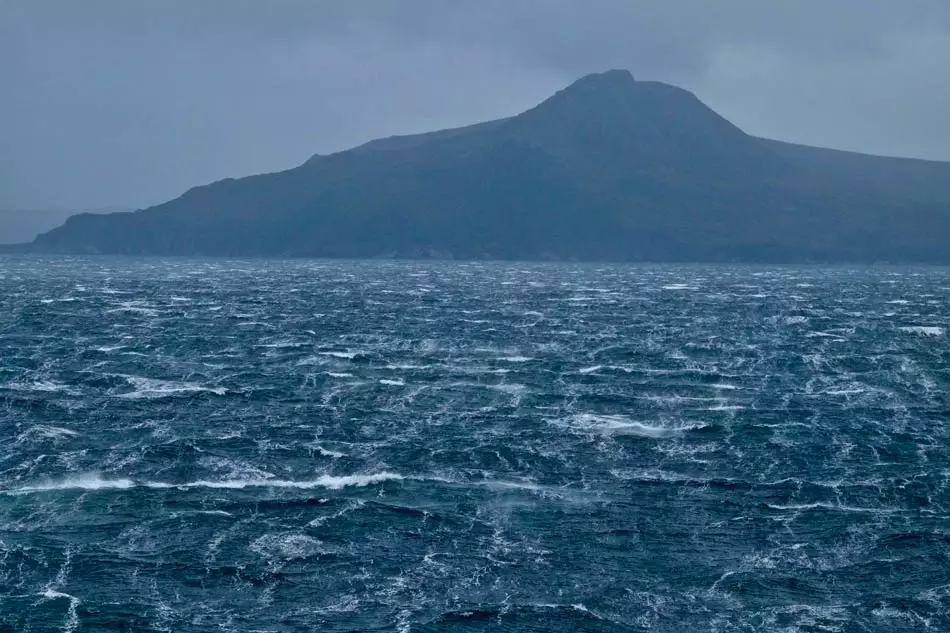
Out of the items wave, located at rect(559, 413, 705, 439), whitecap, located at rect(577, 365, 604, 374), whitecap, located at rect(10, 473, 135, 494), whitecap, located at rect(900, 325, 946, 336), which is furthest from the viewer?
whitecap, located at rect(900, 325, 946, 336)

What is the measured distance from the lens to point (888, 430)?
2768 inches

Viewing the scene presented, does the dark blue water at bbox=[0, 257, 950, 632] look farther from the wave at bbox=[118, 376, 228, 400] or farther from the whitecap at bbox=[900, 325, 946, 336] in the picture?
the whitecap at bbox=[900, 325, 946, 336]

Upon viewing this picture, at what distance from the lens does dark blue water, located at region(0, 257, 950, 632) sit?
41000 mm

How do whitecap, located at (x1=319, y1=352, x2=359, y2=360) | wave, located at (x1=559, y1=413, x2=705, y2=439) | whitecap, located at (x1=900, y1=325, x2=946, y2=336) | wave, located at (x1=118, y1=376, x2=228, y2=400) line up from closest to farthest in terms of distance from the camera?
wave, located at (x1=559, y1=413, x2=705, y2=439) < wave, located at (x1=118, y1=376, x2=228, y2=400) < whitecap, located at (x1=319, y1=352, x2=359, y2=360) < whitecap, located at (x1=900, y1=325, x2=946, y2=336)

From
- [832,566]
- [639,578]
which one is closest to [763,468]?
[832,566]

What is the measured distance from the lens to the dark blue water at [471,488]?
41000 millimetres

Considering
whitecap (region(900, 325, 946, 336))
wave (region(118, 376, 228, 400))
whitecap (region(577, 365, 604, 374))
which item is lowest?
wave (region(118, 376, 228, 400))

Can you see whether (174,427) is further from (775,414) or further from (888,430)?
(888,430)

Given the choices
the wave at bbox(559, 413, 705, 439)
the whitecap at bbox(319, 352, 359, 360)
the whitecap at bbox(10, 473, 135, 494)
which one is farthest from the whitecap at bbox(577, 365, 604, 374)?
the whitecap at bbox(10, 473, 135, 494)

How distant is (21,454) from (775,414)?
164ft

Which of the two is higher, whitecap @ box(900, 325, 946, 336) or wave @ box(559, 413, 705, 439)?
whitecap @ box(900, 325, 946, 336)

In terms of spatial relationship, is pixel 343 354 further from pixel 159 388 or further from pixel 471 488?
pixel 471 488

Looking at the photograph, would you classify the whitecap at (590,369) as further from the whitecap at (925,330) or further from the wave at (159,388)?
the whitecap at (925,330)

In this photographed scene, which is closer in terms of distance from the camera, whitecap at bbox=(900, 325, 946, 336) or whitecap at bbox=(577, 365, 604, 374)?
whitecap at bbox=(577, 365, 604, 374)
